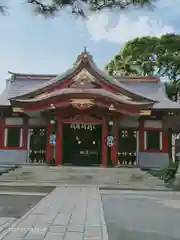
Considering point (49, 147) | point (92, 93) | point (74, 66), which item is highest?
point (74, 66)

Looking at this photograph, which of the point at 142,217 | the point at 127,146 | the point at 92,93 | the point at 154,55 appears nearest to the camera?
the point at 142,217

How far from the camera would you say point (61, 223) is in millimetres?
6996

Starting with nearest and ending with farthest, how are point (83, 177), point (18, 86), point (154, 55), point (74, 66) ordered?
point (83, 177), point (74, 66), point (18, 86), point (154, 55)

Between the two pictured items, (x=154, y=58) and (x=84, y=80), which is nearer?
(x=84, y=80)

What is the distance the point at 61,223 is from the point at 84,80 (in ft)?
50.4

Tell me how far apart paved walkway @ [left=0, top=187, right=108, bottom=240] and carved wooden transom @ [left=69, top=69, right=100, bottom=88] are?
12518mm

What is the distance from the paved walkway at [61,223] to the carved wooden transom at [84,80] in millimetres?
12518

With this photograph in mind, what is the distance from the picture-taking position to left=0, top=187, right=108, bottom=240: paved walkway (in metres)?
5.89

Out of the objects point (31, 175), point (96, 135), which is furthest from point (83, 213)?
point (96, 135)

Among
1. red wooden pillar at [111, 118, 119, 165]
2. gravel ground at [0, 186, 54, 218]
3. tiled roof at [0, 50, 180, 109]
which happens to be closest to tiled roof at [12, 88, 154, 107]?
red wooden pillar at [111, 118, 119, 165]

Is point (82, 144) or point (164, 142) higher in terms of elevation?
point (164, 142)

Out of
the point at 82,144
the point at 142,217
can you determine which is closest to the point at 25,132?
the point at 82,144

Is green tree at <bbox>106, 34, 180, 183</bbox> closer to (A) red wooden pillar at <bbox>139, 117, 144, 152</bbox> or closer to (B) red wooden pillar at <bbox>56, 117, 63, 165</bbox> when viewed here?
(A) red wooden pillar at <bbox>139, 117, 144, 152</bbox>

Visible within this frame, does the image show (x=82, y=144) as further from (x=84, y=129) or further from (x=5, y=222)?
(x=5, y=222)
